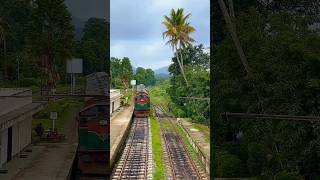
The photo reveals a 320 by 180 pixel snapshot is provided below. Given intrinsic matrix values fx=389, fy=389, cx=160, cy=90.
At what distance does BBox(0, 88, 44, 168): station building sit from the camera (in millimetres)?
9438

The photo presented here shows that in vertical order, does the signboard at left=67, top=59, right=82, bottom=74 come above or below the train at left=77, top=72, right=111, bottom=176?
above

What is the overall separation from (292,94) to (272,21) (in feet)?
7.54

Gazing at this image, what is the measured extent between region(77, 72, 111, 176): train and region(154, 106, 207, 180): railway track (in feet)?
5.95

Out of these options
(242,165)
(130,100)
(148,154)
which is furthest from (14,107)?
(130,100)

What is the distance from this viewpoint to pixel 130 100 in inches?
729

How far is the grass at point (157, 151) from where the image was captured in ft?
33.0

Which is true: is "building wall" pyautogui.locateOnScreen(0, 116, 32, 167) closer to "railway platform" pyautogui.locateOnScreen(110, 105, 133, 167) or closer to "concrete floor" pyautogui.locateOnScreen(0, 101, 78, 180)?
"concrete floor" pyautogui.locateOnScreen(0, 101, 78, 180)

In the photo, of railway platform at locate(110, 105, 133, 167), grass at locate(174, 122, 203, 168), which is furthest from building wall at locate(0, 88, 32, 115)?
grass at locate(174, 122, 203, 168)

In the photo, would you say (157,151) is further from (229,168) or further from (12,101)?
(12,101)

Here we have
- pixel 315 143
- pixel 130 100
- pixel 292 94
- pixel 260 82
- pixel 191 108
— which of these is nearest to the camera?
pixel 315 143

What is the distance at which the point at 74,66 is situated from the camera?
11125mm

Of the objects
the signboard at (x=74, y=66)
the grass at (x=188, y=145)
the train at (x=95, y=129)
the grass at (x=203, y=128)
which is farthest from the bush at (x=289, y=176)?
the signboard at (x=74, y=66)

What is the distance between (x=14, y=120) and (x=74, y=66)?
2.64 meters

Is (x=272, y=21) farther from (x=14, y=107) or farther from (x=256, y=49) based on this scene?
(x=14, y=107)
